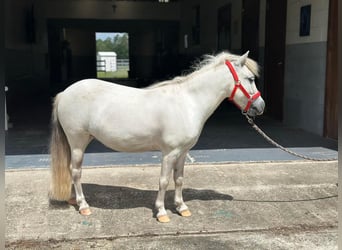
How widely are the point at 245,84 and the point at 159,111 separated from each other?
29.4 inches

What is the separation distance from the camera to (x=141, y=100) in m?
3.31

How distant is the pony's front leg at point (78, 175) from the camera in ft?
11.3

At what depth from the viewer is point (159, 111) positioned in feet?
10.6

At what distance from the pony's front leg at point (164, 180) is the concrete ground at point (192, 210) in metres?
0.08

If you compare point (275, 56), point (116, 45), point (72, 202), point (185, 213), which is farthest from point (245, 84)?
point (116, 45)

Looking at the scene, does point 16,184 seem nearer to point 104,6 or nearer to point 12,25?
point 12,25

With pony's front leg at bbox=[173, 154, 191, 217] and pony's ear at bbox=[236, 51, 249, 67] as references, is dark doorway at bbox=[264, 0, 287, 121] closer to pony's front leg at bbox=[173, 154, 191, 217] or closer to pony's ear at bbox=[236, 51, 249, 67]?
pony's ear at bbox=[236, 51, 249, 67]

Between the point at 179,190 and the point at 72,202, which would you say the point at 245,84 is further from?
the point at 72,202

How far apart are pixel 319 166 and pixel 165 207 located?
2.27 metres

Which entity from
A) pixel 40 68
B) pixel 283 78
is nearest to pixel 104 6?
pixel 40 68

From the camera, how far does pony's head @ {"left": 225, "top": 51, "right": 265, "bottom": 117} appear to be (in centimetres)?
329

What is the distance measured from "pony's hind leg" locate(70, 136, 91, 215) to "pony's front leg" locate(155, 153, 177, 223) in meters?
0.64

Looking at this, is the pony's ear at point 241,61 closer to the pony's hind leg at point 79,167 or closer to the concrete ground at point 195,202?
the concrete ground at point 195,202

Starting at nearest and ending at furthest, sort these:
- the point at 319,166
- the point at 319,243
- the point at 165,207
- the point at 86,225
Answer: the point at 319,243, the point at 86,225, the point at 165,207, the point at 319,166
